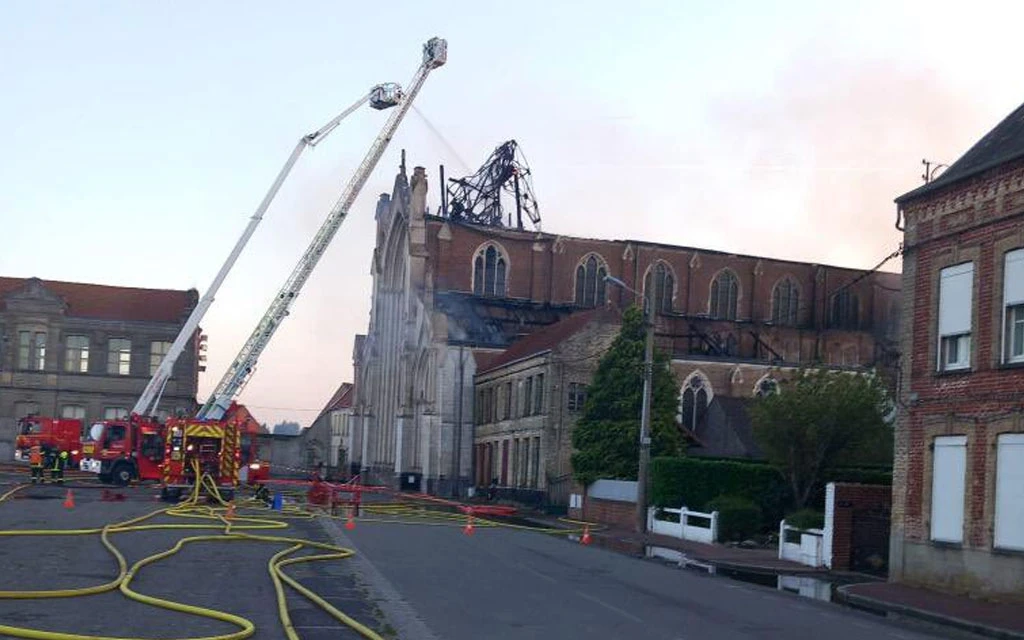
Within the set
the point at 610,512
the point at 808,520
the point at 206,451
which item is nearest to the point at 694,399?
the point at 610,512

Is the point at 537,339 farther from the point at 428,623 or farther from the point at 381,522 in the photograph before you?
the point at 428,623

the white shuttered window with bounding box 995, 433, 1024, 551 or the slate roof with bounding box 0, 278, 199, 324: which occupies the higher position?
the slate roof with bounding box 0, 278, 199, 324

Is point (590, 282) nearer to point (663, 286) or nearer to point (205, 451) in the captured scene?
point (663, 286)

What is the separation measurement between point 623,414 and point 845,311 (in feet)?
126

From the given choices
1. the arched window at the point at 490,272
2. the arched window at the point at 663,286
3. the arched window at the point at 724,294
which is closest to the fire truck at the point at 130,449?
the arched window at the point at 490,272

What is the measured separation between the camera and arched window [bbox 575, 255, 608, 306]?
7831cm

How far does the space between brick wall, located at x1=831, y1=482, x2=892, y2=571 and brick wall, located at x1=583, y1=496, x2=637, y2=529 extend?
43.6 ft

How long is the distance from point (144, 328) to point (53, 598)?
72.9 meters

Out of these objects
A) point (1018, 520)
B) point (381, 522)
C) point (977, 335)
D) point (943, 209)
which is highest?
point (943, 209)

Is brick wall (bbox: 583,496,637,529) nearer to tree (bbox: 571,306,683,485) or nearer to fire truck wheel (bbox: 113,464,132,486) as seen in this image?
tree (bbox: 571,306,683,485)

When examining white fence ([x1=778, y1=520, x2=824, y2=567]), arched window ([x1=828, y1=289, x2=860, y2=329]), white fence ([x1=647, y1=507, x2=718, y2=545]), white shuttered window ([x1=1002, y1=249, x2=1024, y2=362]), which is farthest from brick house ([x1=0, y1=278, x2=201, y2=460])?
white shuttered window ([x1=1002, y1=249, x2=1024, y2=362])

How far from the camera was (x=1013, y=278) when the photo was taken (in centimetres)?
2302

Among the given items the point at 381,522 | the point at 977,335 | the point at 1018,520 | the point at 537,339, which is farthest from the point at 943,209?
the point at 537,339

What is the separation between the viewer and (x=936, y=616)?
2023cm
